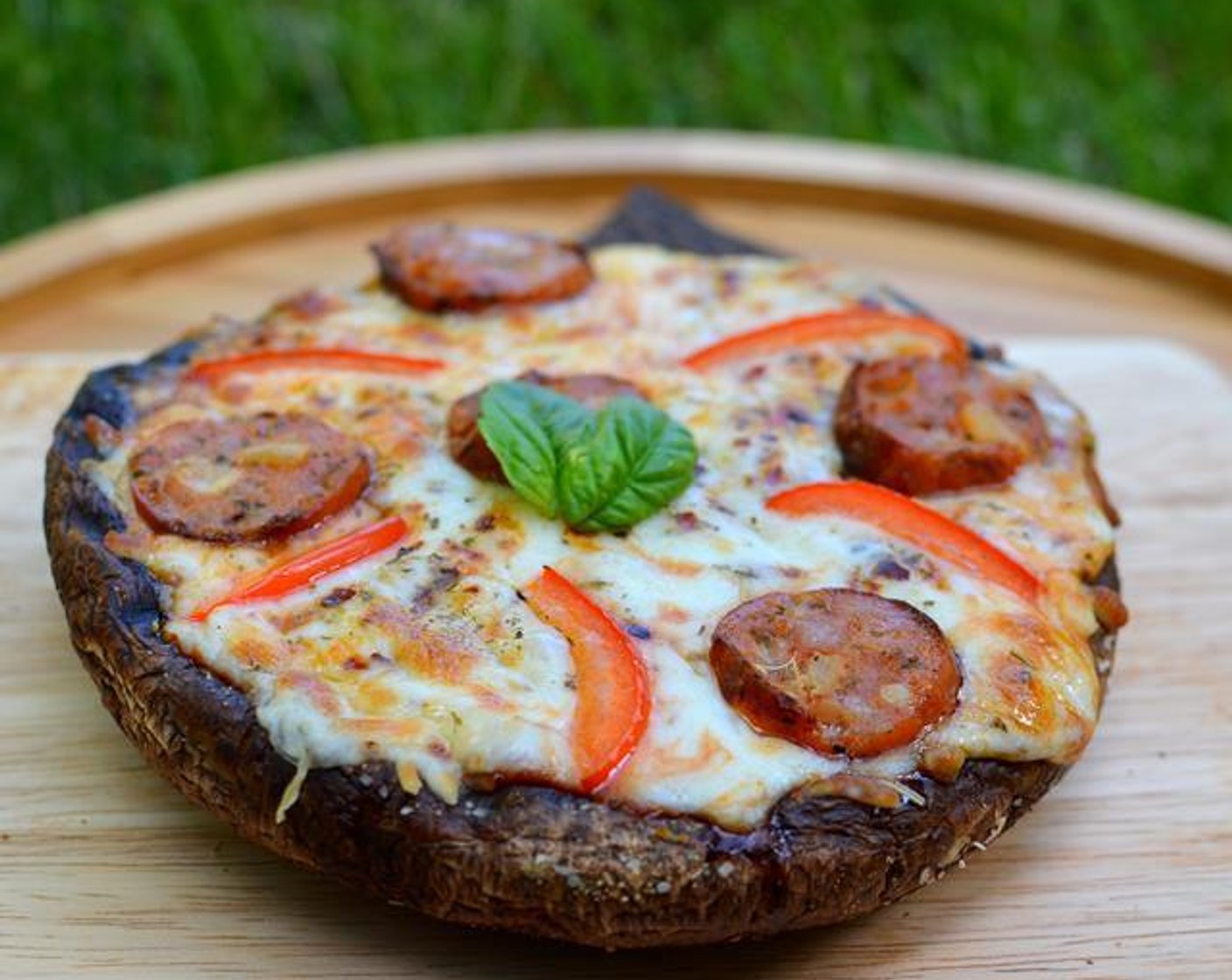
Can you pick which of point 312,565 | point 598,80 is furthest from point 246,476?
point 598,80

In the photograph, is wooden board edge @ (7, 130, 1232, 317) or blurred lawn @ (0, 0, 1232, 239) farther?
blurred lawn @ (0, 0, 1232, 239)

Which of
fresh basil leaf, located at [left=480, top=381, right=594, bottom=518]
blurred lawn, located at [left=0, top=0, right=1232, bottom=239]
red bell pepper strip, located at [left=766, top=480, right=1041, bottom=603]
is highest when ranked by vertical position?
fresh basil leaf, located at [left=480, top=381, right=594, bottom=518]

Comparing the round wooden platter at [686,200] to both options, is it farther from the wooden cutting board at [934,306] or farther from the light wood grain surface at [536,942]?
the light wood grain surface at [536,942]

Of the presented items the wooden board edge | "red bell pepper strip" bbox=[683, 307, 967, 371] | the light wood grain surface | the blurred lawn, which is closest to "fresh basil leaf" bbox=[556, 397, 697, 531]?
"red bell pepper strip" bbox=[683, 307, 967, 371]

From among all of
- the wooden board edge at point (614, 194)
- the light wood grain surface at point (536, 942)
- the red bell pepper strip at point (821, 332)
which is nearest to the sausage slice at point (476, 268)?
the red bell pepper strip at point (821, 332)

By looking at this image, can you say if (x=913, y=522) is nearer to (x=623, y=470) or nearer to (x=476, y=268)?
(x=623, y=470)

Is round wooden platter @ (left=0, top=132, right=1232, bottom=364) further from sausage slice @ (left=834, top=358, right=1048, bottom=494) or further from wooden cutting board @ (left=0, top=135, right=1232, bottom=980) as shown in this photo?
sausage slice @ (left=834, top=358, right=1048, bottom=494)

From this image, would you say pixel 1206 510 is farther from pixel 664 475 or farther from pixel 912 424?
pixel 664 475
